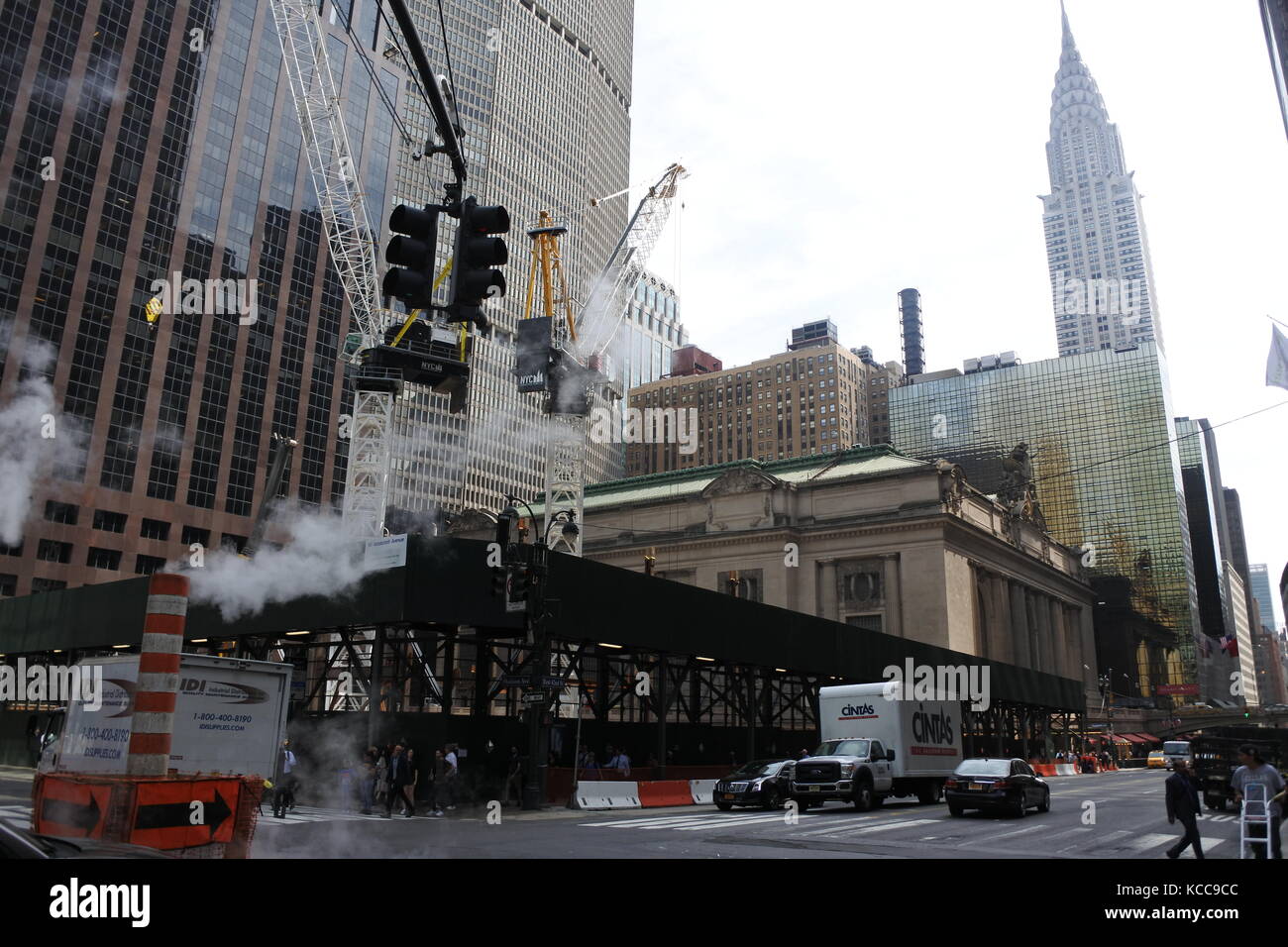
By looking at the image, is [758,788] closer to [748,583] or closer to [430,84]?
[430,84]

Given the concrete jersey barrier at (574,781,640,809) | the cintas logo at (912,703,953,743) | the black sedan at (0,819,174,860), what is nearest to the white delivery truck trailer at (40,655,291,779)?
the black sedan at (0,819,174,860)

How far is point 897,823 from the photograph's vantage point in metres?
22.3

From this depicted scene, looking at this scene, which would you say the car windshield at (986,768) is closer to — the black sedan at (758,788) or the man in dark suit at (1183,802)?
the black sedan at (758,788)

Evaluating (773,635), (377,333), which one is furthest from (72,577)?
(773,635)

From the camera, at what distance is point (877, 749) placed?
2762 centimetres

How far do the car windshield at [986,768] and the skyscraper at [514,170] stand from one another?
71.1 meters

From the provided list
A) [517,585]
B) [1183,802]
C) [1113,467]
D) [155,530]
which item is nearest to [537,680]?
[517,585]

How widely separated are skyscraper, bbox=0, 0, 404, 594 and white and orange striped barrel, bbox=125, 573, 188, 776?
78.1 metres

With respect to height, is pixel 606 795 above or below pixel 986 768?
below

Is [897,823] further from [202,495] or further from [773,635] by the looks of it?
[202,495]

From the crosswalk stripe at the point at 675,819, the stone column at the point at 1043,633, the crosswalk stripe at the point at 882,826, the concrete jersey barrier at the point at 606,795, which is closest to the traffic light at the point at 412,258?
the crosswalk stripe at the point at 882,826

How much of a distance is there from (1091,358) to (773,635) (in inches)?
4963

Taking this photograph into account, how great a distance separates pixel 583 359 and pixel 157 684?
2391 inches

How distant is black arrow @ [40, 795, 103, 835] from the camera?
10.8 metres
